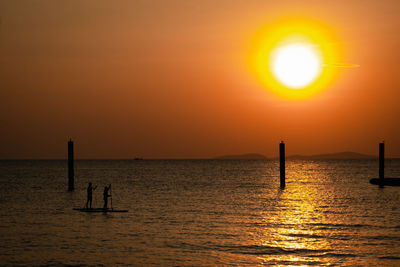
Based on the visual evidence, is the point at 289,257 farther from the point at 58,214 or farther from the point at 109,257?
the point at 58,214

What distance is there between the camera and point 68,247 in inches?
1102

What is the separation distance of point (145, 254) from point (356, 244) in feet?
37.3

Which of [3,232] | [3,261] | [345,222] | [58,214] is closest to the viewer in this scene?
[3,261]

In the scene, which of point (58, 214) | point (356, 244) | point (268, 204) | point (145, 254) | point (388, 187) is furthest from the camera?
point (388, 187)

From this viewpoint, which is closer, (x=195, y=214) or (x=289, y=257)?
(x=289, y=257)

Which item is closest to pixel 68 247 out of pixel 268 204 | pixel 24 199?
pixel 268 204

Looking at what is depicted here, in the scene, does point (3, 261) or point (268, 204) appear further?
point (268, 204)

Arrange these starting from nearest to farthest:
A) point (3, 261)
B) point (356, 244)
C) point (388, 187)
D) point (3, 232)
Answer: point (3, 261)
point (356, 244)
point (3, 232)
point (388, 187)

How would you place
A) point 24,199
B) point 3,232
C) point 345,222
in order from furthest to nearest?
point 24,199 → point 345,222 → point 3,232

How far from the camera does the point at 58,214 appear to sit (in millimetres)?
43250

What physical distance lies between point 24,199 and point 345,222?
3706 centimetres

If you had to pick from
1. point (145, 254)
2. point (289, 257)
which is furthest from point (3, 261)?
point (289, 257)

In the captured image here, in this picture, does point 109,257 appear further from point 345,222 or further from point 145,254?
point 345,222

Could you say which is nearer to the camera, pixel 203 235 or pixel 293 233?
pixel 203 235
